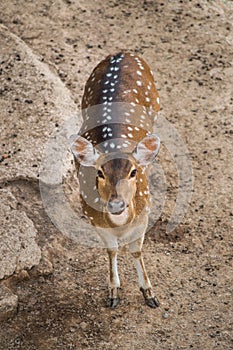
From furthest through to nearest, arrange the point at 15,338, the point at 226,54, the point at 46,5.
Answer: the point at 46,5, the point at 226,54, the point at 15,338

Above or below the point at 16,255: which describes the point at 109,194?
above

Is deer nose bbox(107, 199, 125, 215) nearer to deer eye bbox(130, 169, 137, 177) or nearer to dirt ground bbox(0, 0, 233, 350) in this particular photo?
deer eye bbox(130, 169, 137, 177)

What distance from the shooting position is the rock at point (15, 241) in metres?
6.14

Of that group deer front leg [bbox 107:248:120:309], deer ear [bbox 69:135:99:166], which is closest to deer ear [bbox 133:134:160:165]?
deer ear [bbox 69:135:99:166]

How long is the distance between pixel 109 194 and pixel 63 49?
4.07 metres

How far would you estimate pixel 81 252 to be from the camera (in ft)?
21.7

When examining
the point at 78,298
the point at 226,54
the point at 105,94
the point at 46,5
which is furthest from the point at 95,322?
the point at 46,5

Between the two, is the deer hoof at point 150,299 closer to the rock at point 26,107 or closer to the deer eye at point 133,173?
the deer eye at point 133,173

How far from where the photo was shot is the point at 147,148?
5.72 metres

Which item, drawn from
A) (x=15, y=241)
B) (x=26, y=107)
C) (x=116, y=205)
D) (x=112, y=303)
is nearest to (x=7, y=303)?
(x=15, y=241)

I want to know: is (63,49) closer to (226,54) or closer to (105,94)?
(226,54)

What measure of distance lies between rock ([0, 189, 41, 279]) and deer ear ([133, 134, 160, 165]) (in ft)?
4.40

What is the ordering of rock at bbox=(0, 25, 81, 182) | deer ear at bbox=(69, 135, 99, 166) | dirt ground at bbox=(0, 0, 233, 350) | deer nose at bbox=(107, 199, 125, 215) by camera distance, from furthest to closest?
rock at bbox=(0, 25, 81, 182), dirt ground at bbox=(0, 0, 233, 350), deer ear at bbox=(69, 135, 99, 166), deer nose at bbox=(107, 199, 125, 215)

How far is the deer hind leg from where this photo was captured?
6.10m
